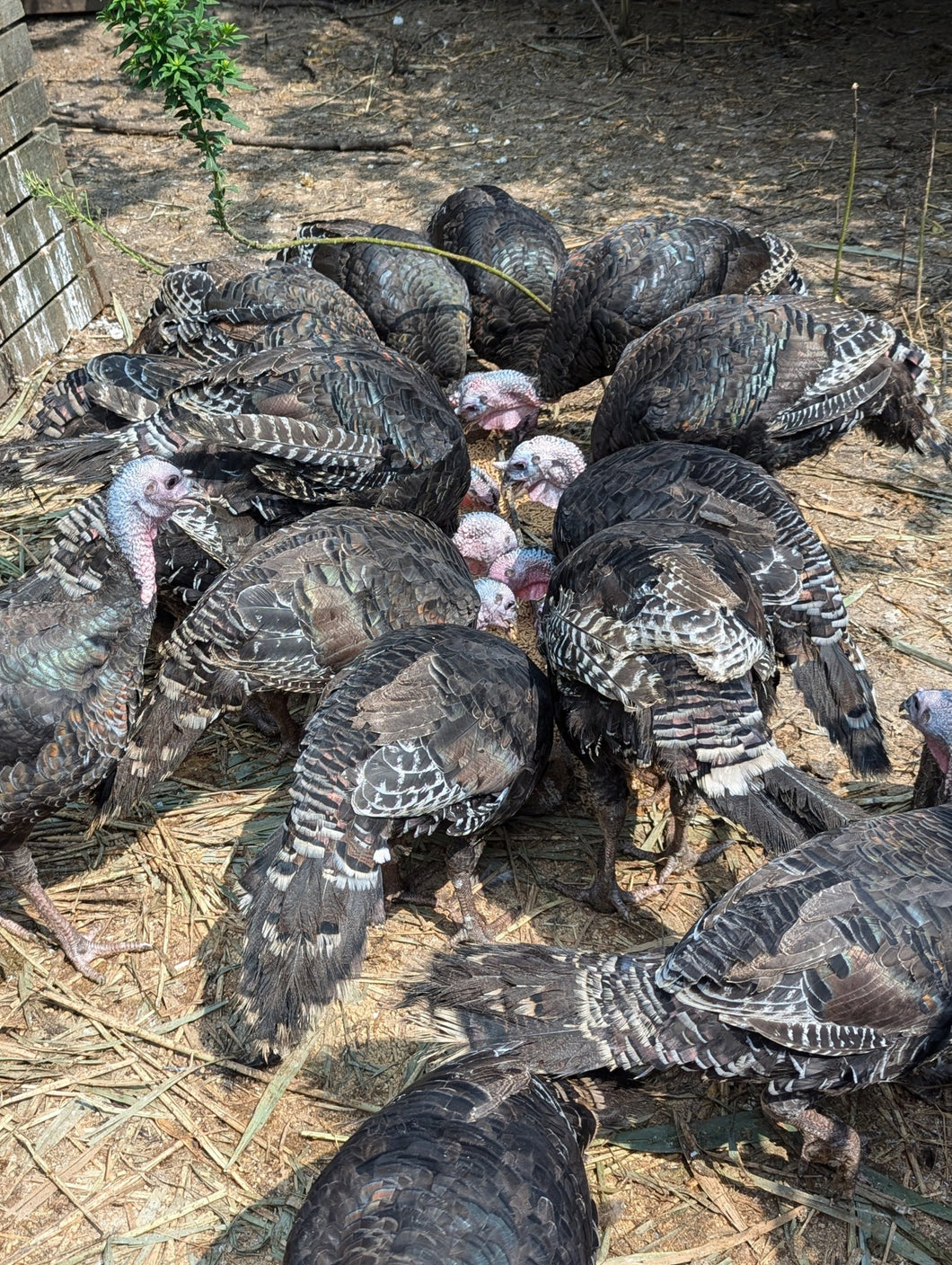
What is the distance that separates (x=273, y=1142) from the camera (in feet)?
10.2

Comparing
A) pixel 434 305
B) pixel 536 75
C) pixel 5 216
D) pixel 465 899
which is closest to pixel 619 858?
pixel 465 899

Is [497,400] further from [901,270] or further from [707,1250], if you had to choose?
[707,1250]

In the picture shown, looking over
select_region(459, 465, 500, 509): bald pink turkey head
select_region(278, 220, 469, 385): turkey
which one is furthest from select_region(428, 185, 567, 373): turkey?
select_region(459, 465, 500, 509): bald pink turkey head

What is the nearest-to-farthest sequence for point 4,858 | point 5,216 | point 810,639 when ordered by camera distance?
point 4,858 → point 810,639 → point 5,216

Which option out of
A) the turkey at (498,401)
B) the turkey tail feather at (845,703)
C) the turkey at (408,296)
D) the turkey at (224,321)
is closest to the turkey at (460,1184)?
the turkey tail feather at (845,703)

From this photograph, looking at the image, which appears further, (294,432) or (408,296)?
(408,296)

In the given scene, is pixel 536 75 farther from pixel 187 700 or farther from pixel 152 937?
pixel 152 937

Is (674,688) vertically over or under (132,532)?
under

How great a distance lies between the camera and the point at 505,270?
6188mm

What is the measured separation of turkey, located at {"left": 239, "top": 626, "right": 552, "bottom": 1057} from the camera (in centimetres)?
306

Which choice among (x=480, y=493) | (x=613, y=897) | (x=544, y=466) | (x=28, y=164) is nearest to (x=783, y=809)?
(x=613, y=897)

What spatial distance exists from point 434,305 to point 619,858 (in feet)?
10.3

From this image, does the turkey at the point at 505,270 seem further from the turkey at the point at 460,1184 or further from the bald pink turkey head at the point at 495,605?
the turkey at the point at 460,1184

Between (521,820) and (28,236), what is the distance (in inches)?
157
